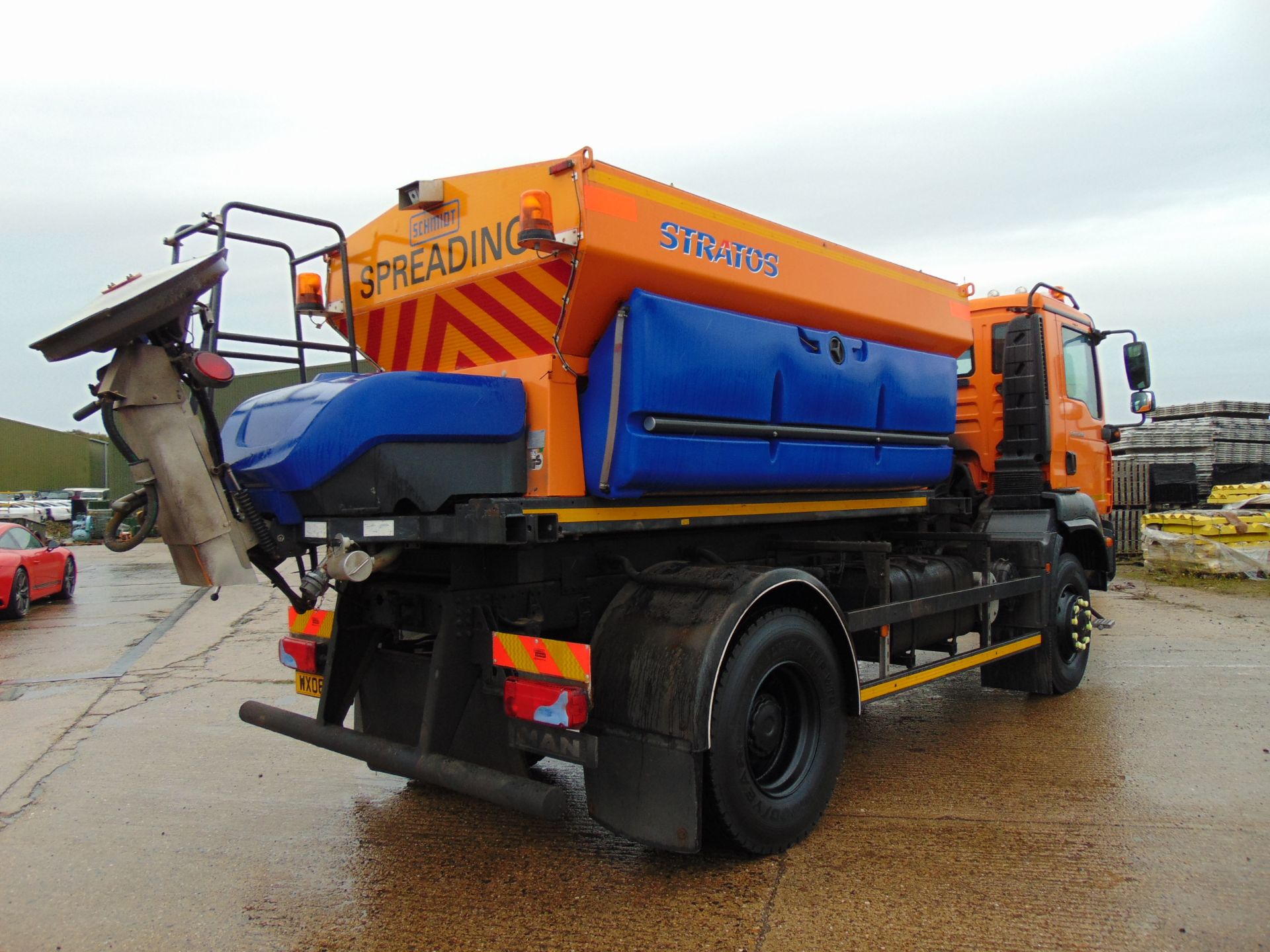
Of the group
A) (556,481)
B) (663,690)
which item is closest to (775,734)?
(663,690)

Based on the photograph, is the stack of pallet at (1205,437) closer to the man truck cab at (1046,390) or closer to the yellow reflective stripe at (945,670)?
the man truck cab at (1046,390)

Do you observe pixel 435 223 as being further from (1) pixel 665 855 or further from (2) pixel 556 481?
(1) pixel 665 855

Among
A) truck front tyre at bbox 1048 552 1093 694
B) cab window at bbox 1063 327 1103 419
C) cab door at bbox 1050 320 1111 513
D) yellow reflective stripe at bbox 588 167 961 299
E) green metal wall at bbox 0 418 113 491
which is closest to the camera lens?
yellow reflective stripe at bbox 588 167 961 299

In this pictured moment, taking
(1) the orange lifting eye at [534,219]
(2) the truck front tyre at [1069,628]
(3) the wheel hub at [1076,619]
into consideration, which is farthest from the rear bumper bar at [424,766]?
(3) the wheel hub at [1076,619]

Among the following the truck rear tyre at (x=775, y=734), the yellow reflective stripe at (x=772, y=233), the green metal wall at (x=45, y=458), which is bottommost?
the truck rear tyre at (x=775, y=734)

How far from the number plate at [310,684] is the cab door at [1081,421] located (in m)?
5.24

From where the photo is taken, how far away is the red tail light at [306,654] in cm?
470

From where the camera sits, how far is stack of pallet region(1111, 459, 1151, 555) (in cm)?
1570

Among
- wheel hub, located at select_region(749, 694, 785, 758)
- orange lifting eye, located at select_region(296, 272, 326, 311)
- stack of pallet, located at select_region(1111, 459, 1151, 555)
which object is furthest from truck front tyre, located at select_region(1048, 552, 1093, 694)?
stack of pallet, located at select_region(1111, 459, 1151, 555)

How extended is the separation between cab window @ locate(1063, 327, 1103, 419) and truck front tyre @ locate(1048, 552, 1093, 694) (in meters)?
1.33

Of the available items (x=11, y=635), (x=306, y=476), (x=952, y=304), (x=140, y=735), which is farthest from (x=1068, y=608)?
(x=11, y=635)

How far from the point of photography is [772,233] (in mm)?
4520

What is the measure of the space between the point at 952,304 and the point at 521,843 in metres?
4.13

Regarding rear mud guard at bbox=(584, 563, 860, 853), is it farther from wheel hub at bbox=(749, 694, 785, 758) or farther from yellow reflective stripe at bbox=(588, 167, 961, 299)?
yellow reflective stripe at bbox=(588, 167, 961, 299)
